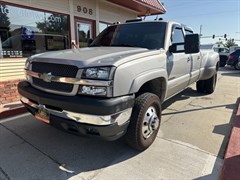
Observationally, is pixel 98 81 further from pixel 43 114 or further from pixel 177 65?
pixel 177 65

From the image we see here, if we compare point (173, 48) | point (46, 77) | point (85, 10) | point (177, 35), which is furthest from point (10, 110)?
point (85, 10)

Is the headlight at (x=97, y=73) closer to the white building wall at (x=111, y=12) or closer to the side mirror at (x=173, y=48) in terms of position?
the side mirror at (x=173, y=48)

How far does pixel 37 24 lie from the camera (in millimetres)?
6043

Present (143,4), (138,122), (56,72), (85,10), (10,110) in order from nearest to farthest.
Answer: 1. (56,72)
2. (138,122)
3. (10,110)
4. (85,10)
5. (143,4)

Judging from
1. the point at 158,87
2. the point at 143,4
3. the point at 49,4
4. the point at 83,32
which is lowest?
the point at 158,87

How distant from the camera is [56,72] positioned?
8.16ft

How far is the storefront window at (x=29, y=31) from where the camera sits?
5.29 m

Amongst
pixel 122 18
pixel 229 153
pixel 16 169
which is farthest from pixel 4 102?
pixel 122 18

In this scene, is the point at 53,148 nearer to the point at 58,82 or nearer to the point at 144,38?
the point at 58,82

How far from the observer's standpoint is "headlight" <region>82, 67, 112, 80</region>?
221cm

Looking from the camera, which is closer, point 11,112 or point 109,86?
point 109,86

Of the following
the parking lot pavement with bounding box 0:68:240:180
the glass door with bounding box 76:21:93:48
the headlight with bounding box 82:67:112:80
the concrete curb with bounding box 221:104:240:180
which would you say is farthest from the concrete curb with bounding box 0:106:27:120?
the concrete curb with bounding box 221:104:240:180

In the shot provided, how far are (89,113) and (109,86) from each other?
37 cm

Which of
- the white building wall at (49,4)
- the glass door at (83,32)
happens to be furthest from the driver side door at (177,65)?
the glass door at (83,32)
